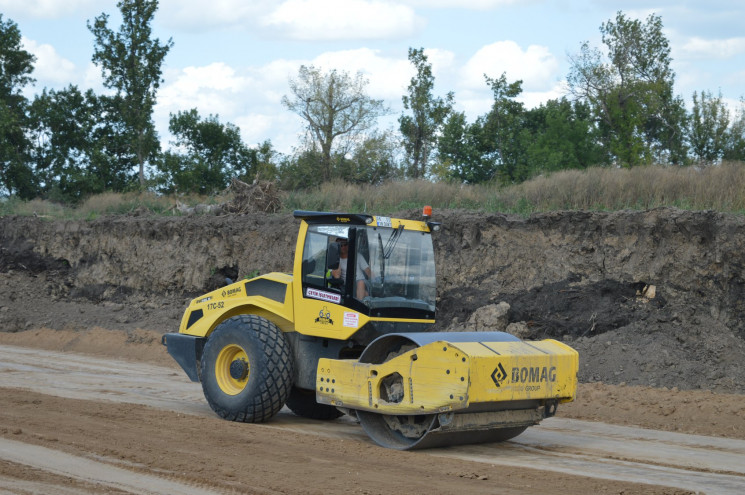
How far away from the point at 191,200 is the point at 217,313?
702 inches

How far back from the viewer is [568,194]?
1862 cm

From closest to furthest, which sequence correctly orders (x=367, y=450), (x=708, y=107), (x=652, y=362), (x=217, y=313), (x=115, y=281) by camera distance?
1. (x=367, y=450)
2. (x=217, y=313)
3. (x=652, y=362)
4. (x=115, y=281)
5. (x=708, y=107)

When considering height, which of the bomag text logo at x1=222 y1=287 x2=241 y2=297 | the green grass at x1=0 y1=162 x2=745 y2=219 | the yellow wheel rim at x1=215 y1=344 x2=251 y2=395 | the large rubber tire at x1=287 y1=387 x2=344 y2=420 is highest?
the green grass at x1=0 y1=162 x2=745 y2=219

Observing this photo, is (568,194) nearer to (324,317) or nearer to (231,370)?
(324,317)

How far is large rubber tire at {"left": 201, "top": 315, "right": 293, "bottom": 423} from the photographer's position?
9.38 meters

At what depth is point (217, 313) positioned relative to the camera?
1049cm

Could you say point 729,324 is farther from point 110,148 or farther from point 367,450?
point 110,148

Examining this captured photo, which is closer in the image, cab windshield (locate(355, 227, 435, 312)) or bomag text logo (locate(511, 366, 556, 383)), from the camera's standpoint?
bomag text logo (locate(511, 366, 556, 383))

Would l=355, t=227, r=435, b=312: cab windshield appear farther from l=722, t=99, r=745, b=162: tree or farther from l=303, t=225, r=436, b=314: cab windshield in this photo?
l=722, t=99, r=745, b=162: tree

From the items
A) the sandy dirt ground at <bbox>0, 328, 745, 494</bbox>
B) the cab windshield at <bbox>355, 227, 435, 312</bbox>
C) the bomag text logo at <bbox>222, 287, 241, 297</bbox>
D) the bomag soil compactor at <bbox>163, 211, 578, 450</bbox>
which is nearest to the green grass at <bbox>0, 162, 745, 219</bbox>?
the sandy dirt ground at <bbox>0, 328, 745, 494</bbox>

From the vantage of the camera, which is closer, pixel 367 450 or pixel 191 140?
pixel 367 450

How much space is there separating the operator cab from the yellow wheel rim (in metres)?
1.19

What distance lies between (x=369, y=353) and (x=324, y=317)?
0.88m

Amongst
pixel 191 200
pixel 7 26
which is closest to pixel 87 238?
pixel 191 200
